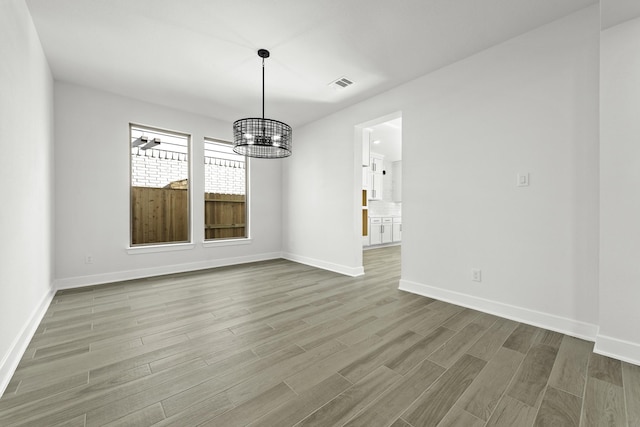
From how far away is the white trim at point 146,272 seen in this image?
3.60 metres

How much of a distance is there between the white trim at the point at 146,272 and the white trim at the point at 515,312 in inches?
129

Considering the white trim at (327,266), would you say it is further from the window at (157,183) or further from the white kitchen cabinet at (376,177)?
the white kitchen cabinet at (376,177)

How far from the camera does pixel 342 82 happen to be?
11.5 ft

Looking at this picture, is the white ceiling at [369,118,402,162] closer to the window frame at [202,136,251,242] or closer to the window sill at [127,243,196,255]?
the window frame at [202,136,251,242]

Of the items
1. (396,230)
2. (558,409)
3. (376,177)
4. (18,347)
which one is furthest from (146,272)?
(396,230)

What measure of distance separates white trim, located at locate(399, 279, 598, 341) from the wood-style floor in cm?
11

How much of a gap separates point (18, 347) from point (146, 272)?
2342 mm

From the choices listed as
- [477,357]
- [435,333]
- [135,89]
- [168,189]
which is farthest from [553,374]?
[168,189]

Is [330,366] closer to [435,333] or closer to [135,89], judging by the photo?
[435,333]

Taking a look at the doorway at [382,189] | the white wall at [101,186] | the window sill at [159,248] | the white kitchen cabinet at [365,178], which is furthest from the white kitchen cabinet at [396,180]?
the window sill at [159,248]

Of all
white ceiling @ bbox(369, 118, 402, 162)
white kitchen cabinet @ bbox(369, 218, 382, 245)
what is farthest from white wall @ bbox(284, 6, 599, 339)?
white kitchen cabinet @ bbox(369, 218, 382, 245)

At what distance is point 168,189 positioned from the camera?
5.07m

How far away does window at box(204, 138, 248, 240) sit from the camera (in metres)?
5.20

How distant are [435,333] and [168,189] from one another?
504cm
